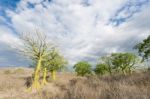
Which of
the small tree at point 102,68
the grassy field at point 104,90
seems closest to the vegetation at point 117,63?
the small tree at point 102,68

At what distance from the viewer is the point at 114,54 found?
63.2 m

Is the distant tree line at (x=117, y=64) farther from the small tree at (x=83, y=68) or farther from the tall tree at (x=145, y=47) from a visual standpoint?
the tall tree at (x=145, y=47)

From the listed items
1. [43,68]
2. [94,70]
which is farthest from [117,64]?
[43,68]

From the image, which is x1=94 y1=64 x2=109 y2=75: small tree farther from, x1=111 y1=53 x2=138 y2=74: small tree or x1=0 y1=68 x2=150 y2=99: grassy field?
x1=0 y1=68 x2=150 y2=99: grassy field

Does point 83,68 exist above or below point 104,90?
above

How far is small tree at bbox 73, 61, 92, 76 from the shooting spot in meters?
69.3

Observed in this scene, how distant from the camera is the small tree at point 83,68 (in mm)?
69312

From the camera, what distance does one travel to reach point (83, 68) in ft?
227

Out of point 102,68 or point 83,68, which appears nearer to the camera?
point 102,68

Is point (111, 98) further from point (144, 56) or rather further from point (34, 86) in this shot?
point (144, 56)

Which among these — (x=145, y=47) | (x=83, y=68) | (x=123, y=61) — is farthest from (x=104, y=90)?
(x=83, y=68)

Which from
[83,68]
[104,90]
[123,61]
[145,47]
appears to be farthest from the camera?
[83,68]

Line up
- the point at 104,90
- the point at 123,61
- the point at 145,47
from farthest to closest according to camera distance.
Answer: the point at 123,61 → the point at 145,47 → the point at 104,90

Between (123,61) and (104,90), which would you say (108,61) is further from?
(104,90)
